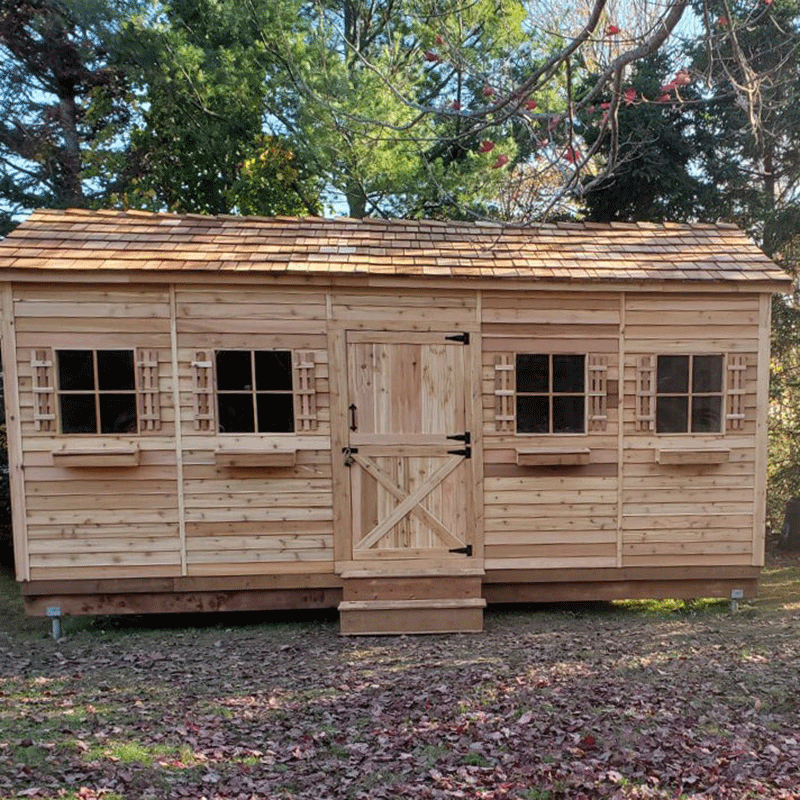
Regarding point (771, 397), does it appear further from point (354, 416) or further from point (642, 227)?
point (354, 416)

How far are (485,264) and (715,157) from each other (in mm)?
6294

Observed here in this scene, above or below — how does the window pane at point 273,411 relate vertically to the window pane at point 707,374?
below

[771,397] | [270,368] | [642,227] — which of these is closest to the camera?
[270,368]

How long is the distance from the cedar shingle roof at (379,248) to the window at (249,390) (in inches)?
29.9

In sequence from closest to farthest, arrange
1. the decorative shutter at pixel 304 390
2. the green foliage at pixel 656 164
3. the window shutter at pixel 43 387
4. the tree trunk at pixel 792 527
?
the window shutter at pixel 43 387, the decorative shutter at pixel 304 390, the tree trunk at pixel 792 527, the green foliage at pixel 656 164

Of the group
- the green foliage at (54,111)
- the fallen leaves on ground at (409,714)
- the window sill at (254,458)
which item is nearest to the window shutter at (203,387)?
Answer: the window sill at (254,458)

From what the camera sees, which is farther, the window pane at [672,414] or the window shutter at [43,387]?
the window pane at [672,414]

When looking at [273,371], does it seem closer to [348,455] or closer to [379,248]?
[348,455]

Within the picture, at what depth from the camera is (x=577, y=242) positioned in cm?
592

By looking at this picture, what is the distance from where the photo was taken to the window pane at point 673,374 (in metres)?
5.44

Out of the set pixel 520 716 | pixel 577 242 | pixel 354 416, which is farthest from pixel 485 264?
pixel 520 716

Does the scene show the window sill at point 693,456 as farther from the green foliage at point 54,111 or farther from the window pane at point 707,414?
the green foliage at point 54,111

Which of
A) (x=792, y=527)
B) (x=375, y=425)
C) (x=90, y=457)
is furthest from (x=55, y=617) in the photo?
(x=792, y=527)

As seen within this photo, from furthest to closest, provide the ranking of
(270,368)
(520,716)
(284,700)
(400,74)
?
1. (400,74)
2. (270,368)
3. (284,700)
4. (520,716)
